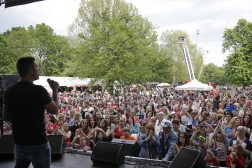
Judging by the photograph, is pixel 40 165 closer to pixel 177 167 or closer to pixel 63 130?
pixel 177 167

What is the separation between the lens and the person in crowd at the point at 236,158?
3205 mm

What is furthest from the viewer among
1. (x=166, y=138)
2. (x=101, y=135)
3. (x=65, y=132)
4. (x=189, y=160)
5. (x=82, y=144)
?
(x=65, y=132)

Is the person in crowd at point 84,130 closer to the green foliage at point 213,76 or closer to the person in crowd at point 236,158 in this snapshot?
the person in crowd at point 236,158

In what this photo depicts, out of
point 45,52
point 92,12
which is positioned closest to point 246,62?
point 92,12

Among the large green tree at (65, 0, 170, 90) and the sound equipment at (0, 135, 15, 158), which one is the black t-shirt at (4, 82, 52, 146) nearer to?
the sound equipment at (0, 135, 15, 158)

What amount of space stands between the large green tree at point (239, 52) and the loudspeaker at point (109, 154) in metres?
22.9

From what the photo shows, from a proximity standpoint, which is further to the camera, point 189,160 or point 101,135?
point 101,135

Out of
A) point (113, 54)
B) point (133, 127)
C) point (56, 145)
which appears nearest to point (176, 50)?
point (113, 54)

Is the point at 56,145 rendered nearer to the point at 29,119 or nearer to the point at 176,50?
the point at 29,119

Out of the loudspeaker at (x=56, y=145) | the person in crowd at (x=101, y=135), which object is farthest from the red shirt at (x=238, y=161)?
the loudspeaker at (x=56, y=145)

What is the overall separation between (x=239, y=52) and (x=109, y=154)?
2382 centimetres

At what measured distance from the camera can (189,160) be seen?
8.41 ft

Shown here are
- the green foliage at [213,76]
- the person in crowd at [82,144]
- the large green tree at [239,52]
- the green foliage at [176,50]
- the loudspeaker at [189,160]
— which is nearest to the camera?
the loudspeaker at [189,160]

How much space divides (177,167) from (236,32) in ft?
84.7
